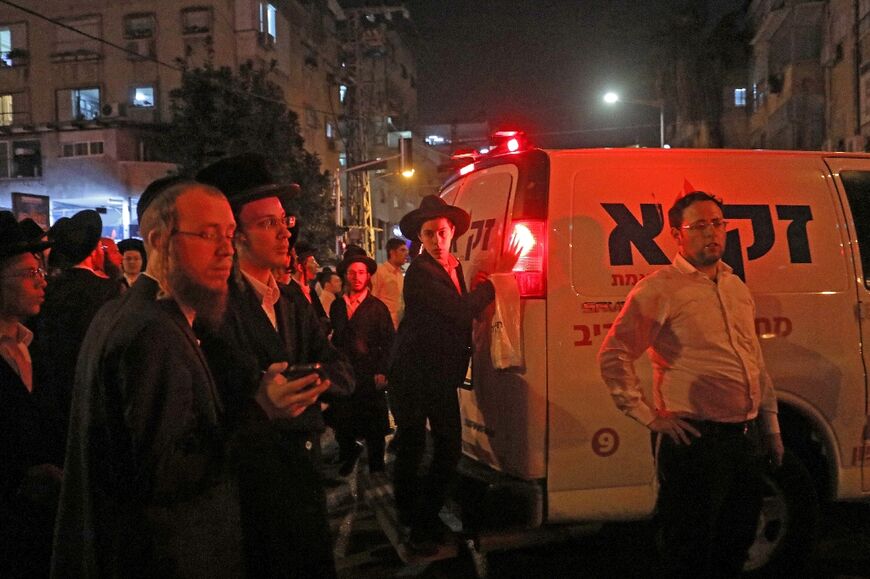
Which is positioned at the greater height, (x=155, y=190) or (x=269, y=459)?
(x=155, y=190)

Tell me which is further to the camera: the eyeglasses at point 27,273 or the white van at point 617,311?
the white van at point 617,311

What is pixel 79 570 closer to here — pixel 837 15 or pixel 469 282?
pixel 469 282

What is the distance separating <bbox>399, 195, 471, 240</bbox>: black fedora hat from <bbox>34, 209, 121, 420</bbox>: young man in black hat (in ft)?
5.92

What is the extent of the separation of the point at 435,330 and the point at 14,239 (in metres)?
2.09

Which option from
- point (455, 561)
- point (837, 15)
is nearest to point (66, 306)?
point (455, 561)

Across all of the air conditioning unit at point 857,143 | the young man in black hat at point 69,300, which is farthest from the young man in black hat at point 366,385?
the air conditioning unit at point 857,143

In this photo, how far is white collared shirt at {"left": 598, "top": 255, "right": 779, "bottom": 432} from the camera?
3.10m

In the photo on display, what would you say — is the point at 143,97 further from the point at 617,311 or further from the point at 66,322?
the point at 617,311

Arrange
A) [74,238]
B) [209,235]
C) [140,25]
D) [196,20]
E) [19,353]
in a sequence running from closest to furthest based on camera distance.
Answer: [209,235] → [19,353] → [74,238] → [196,20] → [140,25]

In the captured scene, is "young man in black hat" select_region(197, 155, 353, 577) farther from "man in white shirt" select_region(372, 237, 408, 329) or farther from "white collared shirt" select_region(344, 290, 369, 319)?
"man in white shirt" select_region(372, 237, 408, 329)

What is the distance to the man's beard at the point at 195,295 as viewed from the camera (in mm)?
1938

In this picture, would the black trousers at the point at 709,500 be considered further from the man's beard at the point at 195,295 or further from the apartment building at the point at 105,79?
the apartment building at the point at 105,79

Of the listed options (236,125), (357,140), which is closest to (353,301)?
(236,125)

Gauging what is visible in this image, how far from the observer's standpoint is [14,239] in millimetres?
3049
